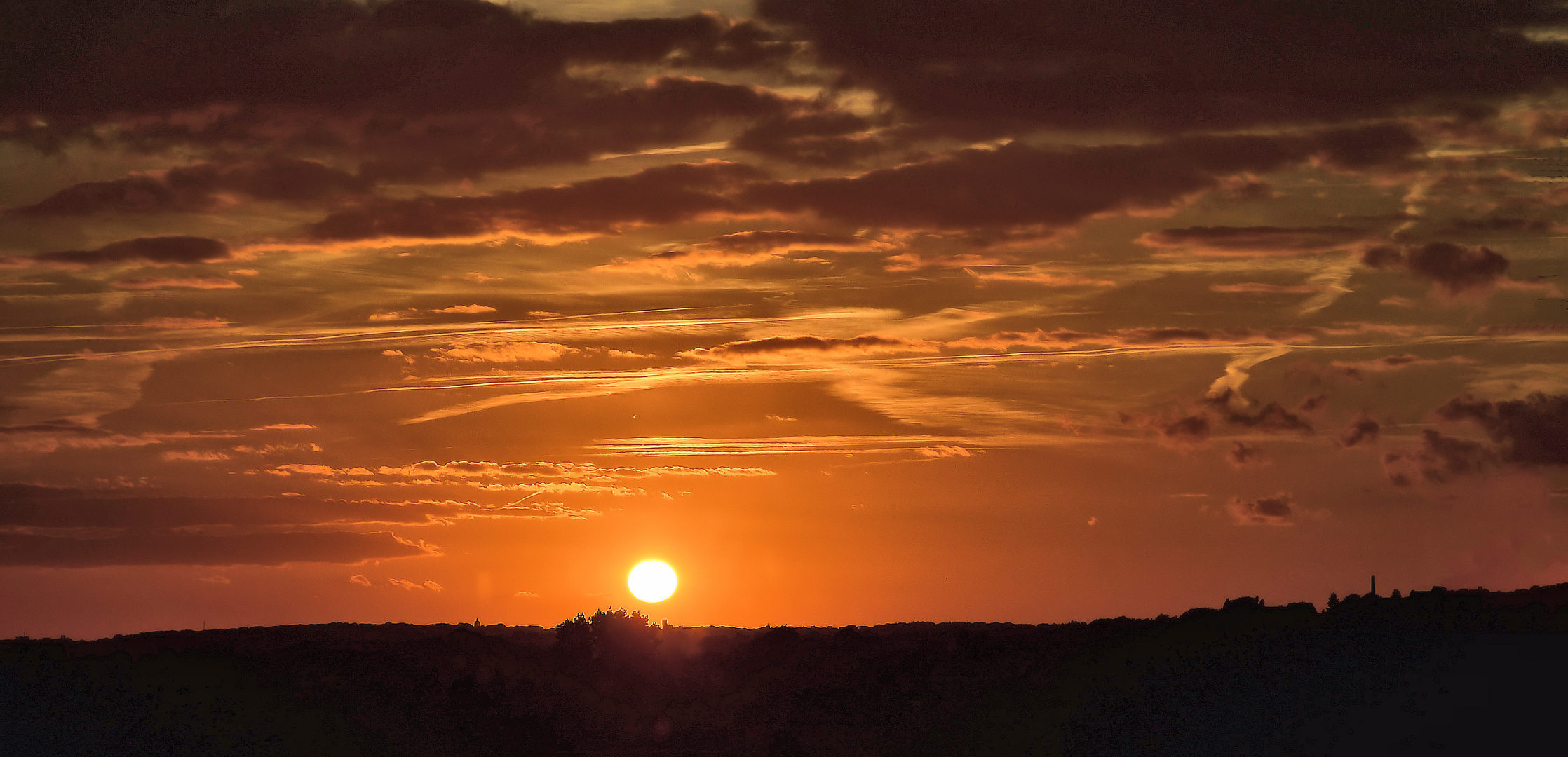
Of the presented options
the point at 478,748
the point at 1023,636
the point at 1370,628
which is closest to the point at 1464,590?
the point at 1370,628

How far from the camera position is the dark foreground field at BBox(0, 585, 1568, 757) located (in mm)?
61688

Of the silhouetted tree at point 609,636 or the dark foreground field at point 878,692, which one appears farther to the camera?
the silhouetted tree at point 609,636

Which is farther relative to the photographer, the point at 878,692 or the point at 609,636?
the point at 609,636

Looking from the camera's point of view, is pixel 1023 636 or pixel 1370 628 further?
pixel 1023 636

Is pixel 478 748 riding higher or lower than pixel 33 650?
lower

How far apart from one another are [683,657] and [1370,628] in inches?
3094

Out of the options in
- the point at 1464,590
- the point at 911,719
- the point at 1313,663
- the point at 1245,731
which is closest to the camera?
the point at 1245,731

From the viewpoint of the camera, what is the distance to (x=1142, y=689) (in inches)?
2936

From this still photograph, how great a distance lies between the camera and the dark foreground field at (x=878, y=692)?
202ft

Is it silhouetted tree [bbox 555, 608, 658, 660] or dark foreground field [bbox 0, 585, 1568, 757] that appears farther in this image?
silhouetted tree [bbox 555, 608, 658, 660]

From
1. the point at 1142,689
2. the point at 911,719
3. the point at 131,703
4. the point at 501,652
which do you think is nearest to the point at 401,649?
the point at 501,652

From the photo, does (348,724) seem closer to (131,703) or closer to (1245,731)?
(131,703)

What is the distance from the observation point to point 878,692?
351 feet

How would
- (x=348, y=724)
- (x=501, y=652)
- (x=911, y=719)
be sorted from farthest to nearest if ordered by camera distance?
1. (x=501, y=652)
2. (x=911, y=719)
3. (x=348, y=724)
